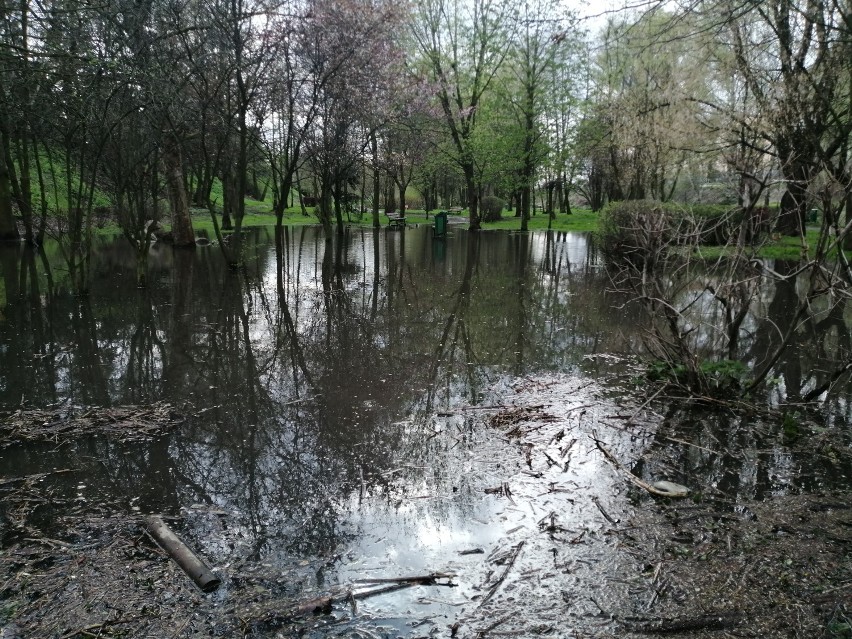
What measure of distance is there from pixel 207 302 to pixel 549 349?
646cm

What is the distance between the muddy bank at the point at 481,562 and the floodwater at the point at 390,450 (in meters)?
0.02

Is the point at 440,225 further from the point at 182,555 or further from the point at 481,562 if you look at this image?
the point at 182,555

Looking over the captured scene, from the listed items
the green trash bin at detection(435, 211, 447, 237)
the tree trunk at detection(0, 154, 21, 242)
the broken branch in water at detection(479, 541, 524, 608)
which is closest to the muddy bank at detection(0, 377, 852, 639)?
the broken branch in water at detection(479, 541, 524, 608)

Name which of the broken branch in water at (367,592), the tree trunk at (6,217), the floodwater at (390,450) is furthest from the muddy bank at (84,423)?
the tree trunk at (6,217)

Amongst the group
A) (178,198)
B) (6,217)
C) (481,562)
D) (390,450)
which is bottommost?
(481,562)

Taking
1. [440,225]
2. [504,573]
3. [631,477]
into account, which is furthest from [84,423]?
[440,225]

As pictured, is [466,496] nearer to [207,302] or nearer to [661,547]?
[661,547]

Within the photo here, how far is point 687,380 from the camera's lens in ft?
17.8

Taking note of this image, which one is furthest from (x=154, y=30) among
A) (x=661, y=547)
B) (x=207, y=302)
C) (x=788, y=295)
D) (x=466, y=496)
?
(x=788, y=295)

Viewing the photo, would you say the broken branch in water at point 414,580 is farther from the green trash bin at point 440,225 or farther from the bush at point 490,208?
the bush at point 490,208

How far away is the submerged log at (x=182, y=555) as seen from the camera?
2.80 m

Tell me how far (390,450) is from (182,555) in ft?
5.78

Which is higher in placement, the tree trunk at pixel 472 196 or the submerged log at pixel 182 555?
the tree trunk at pixel 472 196

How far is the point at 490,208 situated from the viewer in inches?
1543
